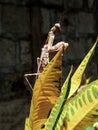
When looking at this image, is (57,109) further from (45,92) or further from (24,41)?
(24,41)

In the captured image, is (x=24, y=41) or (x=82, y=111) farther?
(x=24, y=41)

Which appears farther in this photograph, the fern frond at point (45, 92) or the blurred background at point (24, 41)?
the blurred background at point (24, 41)

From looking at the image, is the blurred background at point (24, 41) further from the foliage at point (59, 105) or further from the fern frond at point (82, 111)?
the fern frond at point (82, 111)

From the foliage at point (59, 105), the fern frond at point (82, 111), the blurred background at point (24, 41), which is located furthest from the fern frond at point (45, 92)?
the blurred background at point (24, 41)

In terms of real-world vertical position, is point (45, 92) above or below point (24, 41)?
above

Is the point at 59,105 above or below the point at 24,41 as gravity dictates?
above

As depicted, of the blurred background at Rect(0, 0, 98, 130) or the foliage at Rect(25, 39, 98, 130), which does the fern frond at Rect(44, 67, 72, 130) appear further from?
the blurred background at Rect(0, 0, 98, 130)

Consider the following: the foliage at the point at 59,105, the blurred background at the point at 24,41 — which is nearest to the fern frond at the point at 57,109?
the foliage at the point at 59,105

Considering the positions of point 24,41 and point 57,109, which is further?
point 24,41


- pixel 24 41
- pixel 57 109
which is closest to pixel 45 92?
pixel 57 109
